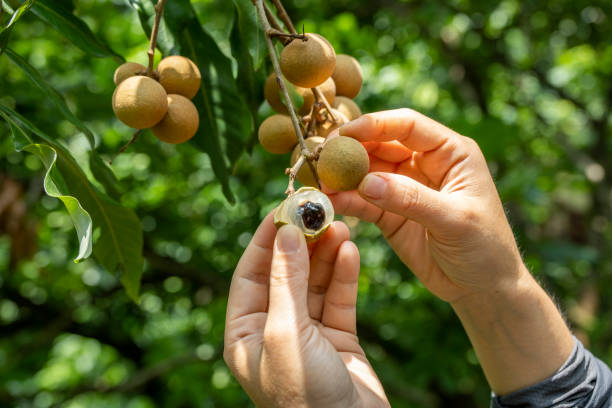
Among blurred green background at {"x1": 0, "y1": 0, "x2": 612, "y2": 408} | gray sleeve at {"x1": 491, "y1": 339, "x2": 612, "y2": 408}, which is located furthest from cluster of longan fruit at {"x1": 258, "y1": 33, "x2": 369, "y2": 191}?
gray sleeve at {"x1": 491, "y1": 339, "x2": 612, "y2": 408}

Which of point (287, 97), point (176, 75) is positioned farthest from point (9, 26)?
point (287, 97)

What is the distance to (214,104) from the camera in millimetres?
1250

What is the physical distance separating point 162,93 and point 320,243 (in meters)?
0.41

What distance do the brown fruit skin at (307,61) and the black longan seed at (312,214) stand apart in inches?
9.4

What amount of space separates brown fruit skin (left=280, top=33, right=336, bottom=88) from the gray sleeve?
2.83 feet

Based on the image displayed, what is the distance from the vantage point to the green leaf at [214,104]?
1.25m

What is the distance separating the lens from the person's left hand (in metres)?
0.83

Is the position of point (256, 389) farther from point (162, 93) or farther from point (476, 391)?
point (476, 391)

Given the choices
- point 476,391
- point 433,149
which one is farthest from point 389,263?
point 433,149

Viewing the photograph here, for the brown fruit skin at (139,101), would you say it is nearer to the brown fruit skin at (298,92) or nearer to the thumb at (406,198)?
the brown fruit skin at (298,92)

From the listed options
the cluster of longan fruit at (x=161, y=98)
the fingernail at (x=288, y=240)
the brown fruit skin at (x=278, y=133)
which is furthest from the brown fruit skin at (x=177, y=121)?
the fingernail at (x=288, y=240)

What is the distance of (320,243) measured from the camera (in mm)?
1033

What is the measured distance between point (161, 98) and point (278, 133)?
0.74 ft

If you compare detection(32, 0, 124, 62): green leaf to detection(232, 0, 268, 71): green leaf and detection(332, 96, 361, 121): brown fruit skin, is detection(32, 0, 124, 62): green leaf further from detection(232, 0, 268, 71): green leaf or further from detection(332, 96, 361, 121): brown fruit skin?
detection(332, 96, 361, 121): brown fruit skin
